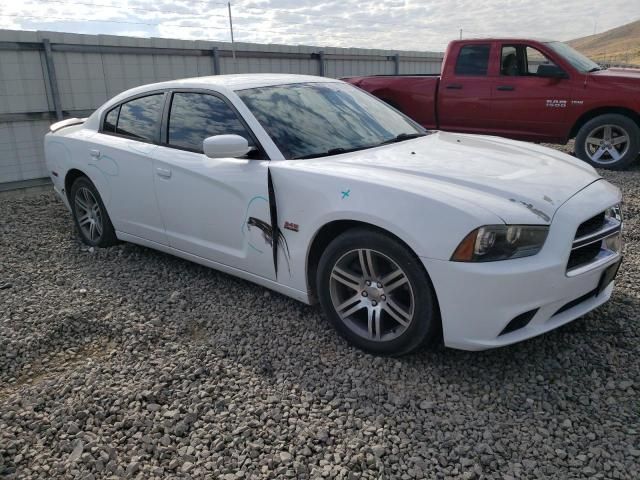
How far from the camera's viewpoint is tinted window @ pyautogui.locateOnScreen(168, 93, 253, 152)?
371cm

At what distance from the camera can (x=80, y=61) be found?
315 inches

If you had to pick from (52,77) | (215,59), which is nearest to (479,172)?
(52,77)

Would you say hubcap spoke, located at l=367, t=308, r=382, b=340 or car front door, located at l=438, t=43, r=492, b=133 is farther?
car front door, located at l=438, t=43, r=492, b=133

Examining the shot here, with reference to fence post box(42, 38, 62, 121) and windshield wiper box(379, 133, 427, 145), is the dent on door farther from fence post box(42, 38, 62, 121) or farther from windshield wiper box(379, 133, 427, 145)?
fence post box(42, 38, 62, 121)

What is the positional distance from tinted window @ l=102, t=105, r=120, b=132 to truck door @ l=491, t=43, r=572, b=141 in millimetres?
5851

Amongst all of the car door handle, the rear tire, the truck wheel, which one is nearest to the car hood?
the car door handle

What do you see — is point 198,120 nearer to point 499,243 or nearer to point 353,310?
point 353,310

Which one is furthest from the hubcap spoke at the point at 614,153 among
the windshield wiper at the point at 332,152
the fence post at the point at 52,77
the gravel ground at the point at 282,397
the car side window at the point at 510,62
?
the fence post at the point at 52,77

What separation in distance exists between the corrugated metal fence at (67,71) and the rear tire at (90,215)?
3110mm

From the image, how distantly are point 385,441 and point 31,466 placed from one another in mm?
1585

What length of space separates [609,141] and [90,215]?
7.00 metres

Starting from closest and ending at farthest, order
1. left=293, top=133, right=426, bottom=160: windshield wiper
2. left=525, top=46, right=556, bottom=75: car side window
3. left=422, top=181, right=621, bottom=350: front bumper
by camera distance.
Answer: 1. left=422, top=181, right=621, bottom=350: front bumper
2. left=293, top=133, right=426, bottom=160: windshield wiper
3. left=525, top=46, right=556, bottom=75: car side window

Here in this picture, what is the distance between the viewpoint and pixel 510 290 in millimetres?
2572

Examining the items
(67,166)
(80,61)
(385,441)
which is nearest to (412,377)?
(385,441)
